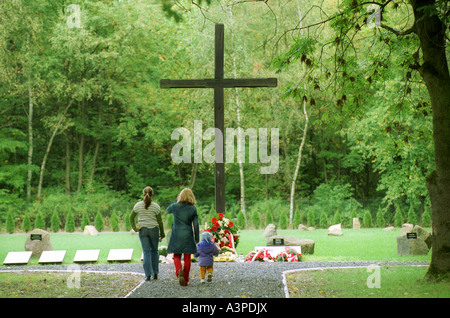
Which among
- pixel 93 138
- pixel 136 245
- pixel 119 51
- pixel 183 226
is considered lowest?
pixel 136 245

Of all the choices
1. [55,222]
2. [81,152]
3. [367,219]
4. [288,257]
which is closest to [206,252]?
[288,257]

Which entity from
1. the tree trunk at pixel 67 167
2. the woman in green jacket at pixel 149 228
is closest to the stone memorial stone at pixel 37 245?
Answer: the woman in green jacket at pixel 149 228

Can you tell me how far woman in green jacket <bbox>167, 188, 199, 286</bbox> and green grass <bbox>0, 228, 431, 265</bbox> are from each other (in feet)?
17.4

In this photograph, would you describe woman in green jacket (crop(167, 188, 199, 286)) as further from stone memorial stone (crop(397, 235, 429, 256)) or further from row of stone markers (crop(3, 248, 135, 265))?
stone memorial stone (crop(397, 235, 429, 256))

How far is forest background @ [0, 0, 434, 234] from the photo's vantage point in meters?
25.3

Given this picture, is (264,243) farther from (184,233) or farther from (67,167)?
(67,167)

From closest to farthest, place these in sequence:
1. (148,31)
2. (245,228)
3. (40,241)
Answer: (40,241)
(245,228)
(148,31)

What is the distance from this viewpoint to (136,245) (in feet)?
60.4

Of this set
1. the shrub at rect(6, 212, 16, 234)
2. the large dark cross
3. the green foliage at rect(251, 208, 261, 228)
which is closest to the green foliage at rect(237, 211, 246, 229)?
the green foliage at rect(251, 208, 261, 228)

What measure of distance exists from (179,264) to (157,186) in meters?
23.4

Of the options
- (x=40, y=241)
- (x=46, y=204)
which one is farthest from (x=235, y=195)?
(x=40, y=241)

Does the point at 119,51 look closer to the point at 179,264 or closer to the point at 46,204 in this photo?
the point at 46,204
